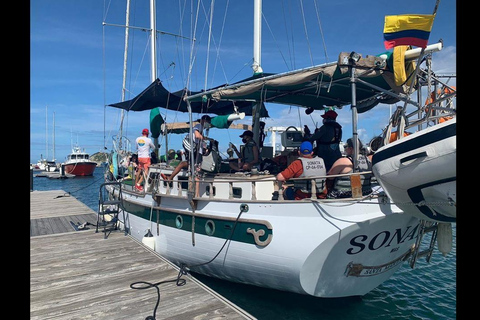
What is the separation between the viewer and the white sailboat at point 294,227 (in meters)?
4.96

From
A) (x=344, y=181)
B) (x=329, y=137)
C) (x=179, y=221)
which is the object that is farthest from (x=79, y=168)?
(x=344, y=181)

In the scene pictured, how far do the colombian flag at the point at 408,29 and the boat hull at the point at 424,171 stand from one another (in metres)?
1.44

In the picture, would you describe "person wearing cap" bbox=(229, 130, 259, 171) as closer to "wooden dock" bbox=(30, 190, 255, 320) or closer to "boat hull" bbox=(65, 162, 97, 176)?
"wooden dock" bbox=(30, 190, 255, 320)

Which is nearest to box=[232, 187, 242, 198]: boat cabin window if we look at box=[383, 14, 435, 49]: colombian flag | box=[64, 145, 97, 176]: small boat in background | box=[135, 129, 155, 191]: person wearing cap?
box=[383, 14, 435, 49]: colombian flag

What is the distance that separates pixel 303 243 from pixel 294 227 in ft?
0.96

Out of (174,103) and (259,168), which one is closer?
(259,168)

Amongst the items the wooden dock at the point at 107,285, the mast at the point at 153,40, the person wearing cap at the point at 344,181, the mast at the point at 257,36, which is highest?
the mast at the point at 153,40

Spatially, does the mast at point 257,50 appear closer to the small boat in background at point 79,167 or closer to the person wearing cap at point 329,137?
the person wearing cap at point 329,137

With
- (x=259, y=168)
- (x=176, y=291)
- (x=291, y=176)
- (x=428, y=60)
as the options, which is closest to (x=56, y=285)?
(x=176, y=291)

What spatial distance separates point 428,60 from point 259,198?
372cm

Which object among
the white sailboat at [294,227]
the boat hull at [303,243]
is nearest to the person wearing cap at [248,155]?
the white sailboat at [294,227]
